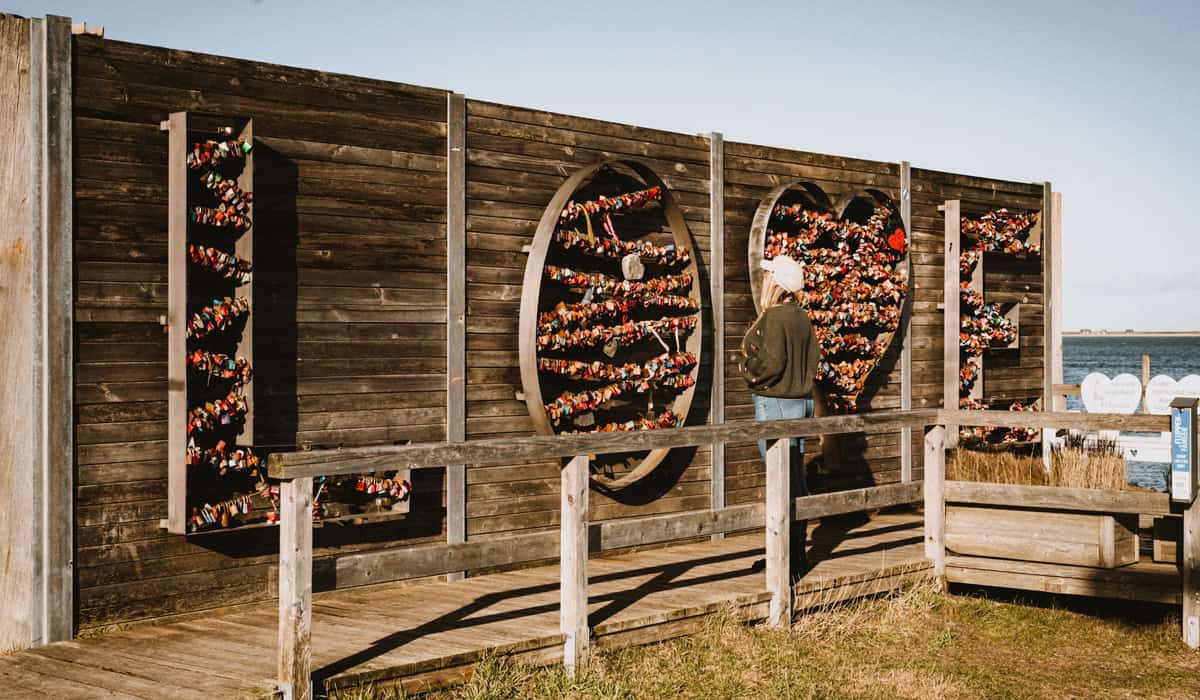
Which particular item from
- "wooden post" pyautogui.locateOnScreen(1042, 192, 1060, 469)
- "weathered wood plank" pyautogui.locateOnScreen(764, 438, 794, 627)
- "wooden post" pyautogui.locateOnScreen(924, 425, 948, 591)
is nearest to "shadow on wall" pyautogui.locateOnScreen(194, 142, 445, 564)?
"weathered wood plank" pyautogui.locateOnScreen(764, 438, 794, 627)

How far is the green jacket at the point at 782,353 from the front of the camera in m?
7.70

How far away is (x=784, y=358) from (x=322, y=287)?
2.73 m

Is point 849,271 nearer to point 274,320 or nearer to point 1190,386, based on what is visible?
point 274,320

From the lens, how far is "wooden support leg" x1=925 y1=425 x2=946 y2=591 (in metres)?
8.55

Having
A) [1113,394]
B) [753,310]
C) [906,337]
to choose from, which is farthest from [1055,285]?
[1113,394]

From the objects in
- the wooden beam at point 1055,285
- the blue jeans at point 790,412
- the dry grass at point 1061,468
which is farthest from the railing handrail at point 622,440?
the wooden beam at point 1055,285

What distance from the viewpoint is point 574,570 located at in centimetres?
625

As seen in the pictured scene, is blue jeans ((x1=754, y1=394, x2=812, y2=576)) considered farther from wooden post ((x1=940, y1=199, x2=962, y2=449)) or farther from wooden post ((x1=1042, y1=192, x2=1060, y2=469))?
wooden post ((x1=1042, y1=192, x2=1060, y2=469))

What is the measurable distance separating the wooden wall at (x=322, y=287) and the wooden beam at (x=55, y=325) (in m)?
0.07

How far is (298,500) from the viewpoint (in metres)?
5.13

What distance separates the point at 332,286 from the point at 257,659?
7.64 ft

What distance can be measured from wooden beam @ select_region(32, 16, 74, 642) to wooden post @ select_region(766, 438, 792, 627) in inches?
147

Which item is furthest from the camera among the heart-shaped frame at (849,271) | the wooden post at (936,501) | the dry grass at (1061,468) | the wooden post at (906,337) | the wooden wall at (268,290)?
the wooden post at (906,337)

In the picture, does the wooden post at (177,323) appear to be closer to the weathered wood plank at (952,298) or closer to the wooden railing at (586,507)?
the wooden railing at (586,507)
